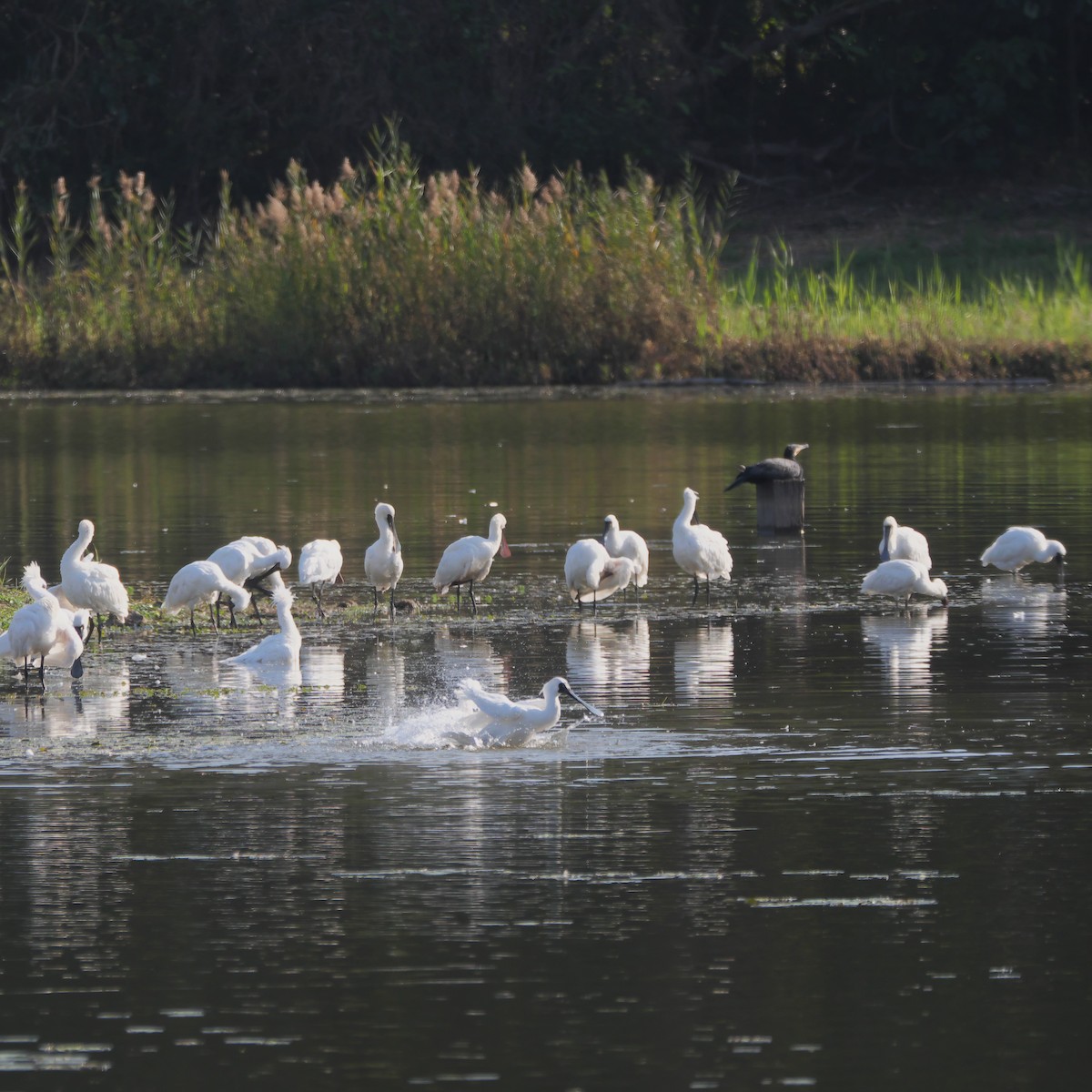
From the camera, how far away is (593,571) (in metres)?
12.5

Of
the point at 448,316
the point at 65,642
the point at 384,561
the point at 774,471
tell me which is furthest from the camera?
the point at 448,316

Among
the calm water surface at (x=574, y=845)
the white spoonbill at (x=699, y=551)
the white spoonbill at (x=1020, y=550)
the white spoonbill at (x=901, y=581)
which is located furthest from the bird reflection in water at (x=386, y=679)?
the white spoonbill at (x=1020, y=550)

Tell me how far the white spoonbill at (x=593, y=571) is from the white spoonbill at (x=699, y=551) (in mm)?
285

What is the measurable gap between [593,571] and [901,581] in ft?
4.99

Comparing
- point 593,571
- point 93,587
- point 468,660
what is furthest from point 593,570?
point 93,587

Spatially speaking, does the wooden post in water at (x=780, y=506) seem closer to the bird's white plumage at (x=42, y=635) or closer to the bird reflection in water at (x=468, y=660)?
the bird reflection in water at (x=468, y=660)

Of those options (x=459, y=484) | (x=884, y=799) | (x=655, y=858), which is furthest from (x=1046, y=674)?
(x=459, y=484)

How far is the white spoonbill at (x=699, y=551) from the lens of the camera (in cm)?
1302

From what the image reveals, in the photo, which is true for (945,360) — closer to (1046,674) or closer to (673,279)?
(673,279)

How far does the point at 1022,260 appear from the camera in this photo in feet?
127

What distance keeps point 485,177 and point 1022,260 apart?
333 inches

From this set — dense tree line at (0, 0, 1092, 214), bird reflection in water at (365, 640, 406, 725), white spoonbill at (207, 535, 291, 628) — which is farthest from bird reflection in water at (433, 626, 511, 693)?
dense tree line at (0, 0, 1092, 214)

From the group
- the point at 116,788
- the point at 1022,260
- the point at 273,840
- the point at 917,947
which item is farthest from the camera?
the point at 1022,260

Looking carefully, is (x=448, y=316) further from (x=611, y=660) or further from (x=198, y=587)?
(x=611, y=660)
